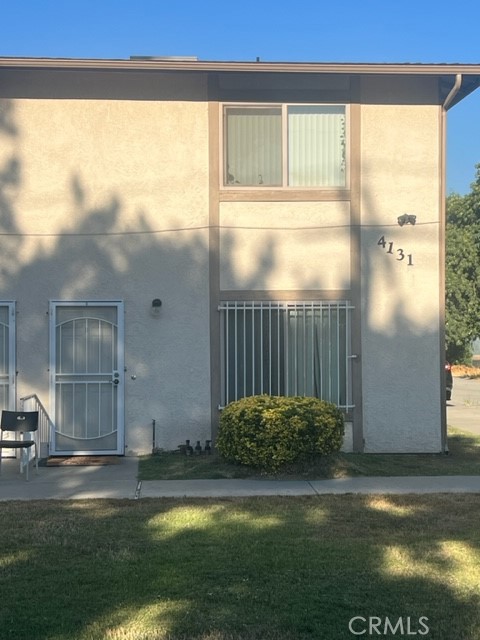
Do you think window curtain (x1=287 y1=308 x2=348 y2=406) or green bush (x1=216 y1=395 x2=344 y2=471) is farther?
Answer: window curtain (x1=287 y1=308 x2=348 y2=406)

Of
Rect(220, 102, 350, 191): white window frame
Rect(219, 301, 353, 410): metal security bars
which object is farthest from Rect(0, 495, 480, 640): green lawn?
Rect(220, 102, 350, 191): white window frame

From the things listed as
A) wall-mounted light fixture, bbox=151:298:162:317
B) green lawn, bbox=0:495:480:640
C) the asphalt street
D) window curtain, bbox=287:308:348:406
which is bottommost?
the asphalt street

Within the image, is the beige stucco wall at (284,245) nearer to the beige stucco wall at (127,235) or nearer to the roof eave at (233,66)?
the beige stucco wall at (127,235)

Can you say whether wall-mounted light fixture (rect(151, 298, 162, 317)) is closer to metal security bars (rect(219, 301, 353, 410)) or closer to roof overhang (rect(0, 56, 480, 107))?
metal security bars (rect(219, 301, 353, 410))

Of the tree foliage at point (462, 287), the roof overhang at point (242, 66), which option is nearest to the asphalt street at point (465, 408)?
the tree foliage at point (462, 287)

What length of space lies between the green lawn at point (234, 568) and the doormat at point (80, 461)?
2.50 m

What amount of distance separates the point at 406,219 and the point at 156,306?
12.3 ft

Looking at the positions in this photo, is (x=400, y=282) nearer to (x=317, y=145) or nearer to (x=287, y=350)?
(x=287, y=350)

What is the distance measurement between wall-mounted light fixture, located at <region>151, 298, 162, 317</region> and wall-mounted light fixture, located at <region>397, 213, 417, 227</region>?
3.60m

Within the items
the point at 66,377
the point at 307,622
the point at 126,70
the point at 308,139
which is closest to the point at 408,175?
the point at 308,139

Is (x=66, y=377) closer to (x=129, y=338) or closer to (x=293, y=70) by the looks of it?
(x=129, y=338)

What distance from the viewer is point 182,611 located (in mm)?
4434

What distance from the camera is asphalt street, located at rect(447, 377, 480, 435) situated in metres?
15.1

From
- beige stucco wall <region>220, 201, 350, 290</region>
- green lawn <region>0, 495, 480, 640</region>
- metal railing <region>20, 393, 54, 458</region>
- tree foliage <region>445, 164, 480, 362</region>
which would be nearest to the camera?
green lawn <region>0, 495, 480, 640</region>
